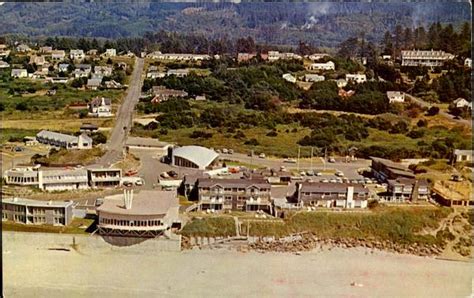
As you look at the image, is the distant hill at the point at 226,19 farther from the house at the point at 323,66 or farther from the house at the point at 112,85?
the house at the point at 112,85

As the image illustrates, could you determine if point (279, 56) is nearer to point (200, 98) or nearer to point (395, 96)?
point (200, 98)

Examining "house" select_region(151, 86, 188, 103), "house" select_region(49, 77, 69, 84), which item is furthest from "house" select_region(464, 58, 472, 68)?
"house" select_region(49, 77, 69, 84)

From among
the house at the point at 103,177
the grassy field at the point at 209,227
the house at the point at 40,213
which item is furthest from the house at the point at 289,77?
the house at the point at 40,213

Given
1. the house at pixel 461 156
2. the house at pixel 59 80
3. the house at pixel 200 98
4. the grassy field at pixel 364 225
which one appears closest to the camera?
the grassy field at pixel 364 225

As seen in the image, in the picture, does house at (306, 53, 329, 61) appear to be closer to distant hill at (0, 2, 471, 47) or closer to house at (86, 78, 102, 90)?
distant hill at (0, 2, 471, 47)

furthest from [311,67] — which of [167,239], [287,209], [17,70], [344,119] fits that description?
[167,239]

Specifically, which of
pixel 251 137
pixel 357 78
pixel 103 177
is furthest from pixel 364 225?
pixel 357 78
